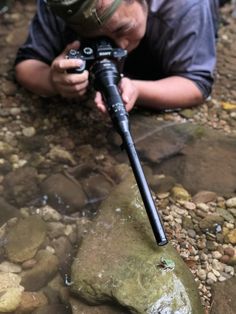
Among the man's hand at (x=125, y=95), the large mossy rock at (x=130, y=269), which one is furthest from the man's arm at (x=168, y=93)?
the large mossy rock at (x=130, y=269)

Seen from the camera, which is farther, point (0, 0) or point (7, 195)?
point (0, 0)

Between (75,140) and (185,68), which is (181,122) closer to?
(185,68)

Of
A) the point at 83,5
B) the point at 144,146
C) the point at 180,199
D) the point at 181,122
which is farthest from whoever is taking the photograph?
the point at 181,122

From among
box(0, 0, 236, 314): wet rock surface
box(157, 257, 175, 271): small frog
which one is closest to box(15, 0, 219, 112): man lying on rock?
box(0, 0, 236, 314): wet rock surface

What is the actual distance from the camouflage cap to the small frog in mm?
832

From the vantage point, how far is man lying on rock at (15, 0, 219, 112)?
76.4 inches

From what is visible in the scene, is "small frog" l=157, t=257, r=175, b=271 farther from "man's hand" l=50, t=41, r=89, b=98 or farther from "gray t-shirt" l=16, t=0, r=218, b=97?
"gray t-shirt" l=16, t=0, r=218, b=97

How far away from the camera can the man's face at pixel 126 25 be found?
188cm

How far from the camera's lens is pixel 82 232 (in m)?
1.76

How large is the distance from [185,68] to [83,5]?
24.3 inches

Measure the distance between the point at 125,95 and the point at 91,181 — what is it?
33 centimetres

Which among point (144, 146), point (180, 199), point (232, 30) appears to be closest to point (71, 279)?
point (180, 199)

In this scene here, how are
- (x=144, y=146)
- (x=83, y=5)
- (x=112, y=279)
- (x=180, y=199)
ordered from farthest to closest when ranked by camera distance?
(x=144, y=146) < (x=180, y=199) < (x=83, y=5) < (x=112, y=279)

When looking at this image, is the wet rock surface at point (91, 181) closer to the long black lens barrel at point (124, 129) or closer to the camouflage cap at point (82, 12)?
the long black lens barrel at point (124, 129)
